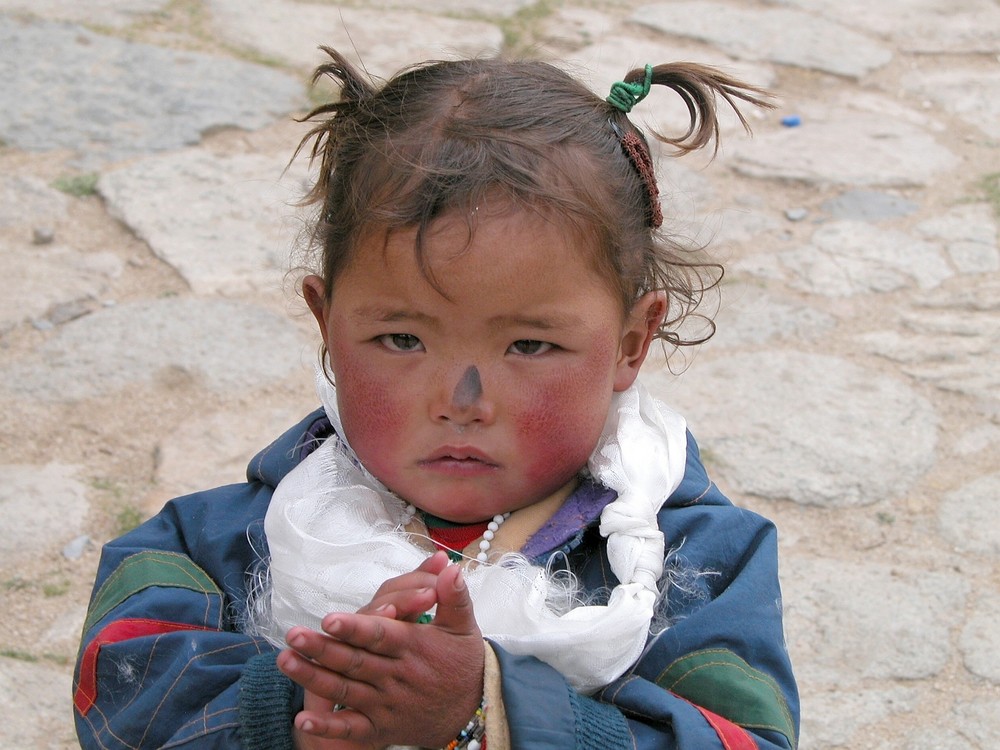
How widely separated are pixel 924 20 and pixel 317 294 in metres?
4.03

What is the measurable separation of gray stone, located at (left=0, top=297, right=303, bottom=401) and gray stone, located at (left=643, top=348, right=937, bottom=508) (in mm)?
891

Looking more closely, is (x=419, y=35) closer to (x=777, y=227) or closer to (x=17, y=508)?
(x=777, y=227)

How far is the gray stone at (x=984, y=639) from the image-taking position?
2.21 metres

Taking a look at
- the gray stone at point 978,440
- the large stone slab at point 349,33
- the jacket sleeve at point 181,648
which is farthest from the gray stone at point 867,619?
the large stone slab at point 349,33

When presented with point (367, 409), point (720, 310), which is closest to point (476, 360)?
point (367, 409)

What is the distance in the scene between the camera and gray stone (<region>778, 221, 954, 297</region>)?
11.0 feet

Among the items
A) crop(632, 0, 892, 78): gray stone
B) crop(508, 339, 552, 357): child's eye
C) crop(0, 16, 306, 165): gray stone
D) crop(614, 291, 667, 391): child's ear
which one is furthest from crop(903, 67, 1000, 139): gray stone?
crop(508, 339, 552, 357): child's eye

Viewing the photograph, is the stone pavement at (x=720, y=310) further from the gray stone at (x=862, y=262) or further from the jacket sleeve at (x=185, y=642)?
the jacket sleeve at (x=185, y=642)

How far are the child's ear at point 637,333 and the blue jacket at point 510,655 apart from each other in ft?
0.53

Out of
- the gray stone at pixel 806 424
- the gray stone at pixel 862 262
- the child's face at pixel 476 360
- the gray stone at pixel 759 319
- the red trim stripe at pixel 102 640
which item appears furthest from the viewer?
the gray stone at pixel 862 262

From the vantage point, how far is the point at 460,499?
156 centimetres

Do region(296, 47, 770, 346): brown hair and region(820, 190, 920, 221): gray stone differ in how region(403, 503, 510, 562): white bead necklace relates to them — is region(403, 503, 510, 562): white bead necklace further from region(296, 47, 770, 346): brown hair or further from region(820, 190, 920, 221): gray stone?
region(820, 190, 920, 221): gray stone

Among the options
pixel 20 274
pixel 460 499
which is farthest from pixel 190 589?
pixel 20 274

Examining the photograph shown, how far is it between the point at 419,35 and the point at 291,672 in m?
3.61
